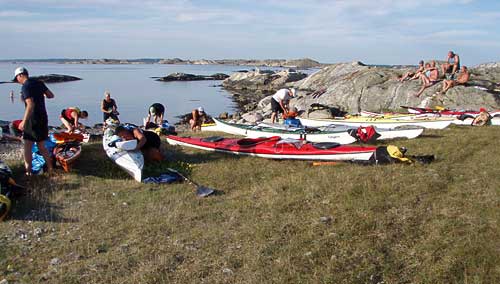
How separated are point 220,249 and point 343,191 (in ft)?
9.61

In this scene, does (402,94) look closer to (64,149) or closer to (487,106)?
(487,106)

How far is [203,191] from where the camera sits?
8.14 meters

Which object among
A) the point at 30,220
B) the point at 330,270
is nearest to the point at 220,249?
the point at 330,270

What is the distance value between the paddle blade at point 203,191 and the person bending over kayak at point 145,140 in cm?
233

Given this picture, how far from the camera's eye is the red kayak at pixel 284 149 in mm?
9961

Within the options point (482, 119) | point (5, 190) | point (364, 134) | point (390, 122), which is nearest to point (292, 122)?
point (364, 134)

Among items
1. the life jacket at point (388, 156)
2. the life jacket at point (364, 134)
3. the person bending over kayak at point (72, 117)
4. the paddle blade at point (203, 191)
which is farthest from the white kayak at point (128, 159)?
the life jacket at point (364, 134)

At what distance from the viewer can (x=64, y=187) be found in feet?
27.9

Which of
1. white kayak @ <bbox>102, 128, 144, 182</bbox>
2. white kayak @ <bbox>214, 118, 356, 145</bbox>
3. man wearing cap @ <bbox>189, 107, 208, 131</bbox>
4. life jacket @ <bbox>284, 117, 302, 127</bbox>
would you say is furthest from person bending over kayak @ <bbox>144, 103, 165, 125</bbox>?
white kayak @ <bbox>102, 128, 144, 182</bbox>

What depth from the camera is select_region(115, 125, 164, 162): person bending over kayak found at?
10039 millimetres

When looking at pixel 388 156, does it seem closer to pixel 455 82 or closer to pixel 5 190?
pixel 5 190

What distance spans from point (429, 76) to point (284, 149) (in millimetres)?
14997

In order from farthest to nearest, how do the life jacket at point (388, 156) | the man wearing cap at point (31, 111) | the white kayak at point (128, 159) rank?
the life jacket at point (388, 156) → the white kayak at point (128, 159) → the man wearing cap at point (31, 111)

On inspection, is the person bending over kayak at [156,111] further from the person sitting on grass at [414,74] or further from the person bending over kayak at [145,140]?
the person sitting on grass at [414,74]
